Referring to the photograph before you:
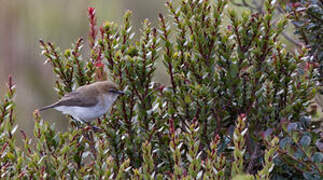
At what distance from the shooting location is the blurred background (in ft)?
13.3

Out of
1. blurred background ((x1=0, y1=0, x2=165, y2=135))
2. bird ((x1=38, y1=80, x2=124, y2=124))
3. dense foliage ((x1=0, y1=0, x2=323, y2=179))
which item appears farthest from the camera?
blurred background ((x1=0, y1=0, x2=165, y2=135))

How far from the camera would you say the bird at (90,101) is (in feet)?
7.99

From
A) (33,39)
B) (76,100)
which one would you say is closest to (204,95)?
(76,100)

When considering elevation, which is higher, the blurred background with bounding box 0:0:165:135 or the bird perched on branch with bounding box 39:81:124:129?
the blurred background with bounding box 0:0:165:135

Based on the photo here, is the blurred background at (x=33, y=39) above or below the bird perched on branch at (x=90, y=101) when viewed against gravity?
above

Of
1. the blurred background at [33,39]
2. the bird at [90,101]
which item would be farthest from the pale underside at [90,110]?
the blurred background at [33,39]

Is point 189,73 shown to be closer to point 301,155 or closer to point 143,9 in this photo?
point 301,155

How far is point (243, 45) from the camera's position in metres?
2.16

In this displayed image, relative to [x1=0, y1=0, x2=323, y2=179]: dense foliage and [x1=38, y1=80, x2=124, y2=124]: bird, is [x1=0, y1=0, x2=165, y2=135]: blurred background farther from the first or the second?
[x1=0, y1=0, x2=323, y2=179]: dense foliage

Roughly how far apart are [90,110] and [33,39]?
1.61 metres

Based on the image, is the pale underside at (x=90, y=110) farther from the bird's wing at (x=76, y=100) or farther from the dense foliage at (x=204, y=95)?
Result: the dense foliage at (x=204, y=95)

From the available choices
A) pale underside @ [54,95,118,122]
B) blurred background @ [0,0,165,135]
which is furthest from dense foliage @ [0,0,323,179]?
blurred background @ [0,0,165,135]

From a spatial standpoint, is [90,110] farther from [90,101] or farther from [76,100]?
[90,101]

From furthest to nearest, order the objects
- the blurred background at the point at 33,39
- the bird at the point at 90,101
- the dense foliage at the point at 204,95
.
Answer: the blurred background at the point at 33,39, the bird at the point at 90,101, the dense foliage at the point at 204,95
